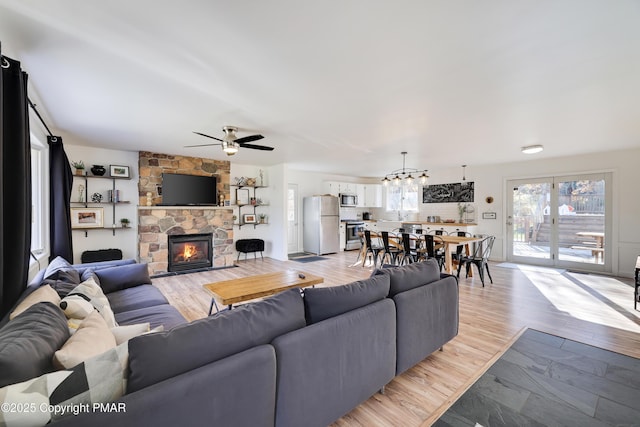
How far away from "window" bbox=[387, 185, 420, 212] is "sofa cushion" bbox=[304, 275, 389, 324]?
7390mm

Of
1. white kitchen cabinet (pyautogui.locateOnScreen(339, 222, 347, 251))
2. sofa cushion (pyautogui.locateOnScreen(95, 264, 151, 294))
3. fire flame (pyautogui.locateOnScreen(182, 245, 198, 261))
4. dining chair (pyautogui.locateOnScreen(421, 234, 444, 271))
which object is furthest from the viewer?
white kitchen cabinet (pyautogui.locateOnScreen(339, 222, 347, 251))

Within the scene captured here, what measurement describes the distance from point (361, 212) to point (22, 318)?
9.22 metres

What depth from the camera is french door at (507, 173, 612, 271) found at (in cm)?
564

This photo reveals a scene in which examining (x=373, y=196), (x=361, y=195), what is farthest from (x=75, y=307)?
(x=373, y=196)

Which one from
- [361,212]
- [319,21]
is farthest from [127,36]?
[361,212]

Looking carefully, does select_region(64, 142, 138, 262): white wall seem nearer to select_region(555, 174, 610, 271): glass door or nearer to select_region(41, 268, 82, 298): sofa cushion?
select_region(41, 268, 82, 298): sofa cushion

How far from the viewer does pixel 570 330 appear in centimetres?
301

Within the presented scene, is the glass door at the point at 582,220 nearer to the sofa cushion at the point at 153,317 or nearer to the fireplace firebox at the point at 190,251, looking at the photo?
the sofa cushion at the point at 153,317

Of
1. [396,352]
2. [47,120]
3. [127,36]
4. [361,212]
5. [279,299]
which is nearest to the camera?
[279,299]

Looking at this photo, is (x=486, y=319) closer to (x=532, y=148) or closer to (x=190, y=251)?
(x=532, y=148)

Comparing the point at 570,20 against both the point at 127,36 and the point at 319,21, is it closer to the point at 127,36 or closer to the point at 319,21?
the point at 319,21

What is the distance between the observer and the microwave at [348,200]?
351 inches

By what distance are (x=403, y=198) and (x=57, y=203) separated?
845 centimetres


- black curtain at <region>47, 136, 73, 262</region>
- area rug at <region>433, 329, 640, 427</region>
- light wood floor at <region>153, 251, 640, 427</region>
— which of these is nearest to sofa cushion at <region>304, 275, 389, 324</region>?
light wood floor at <region>153, 251, 640, 427</region>
